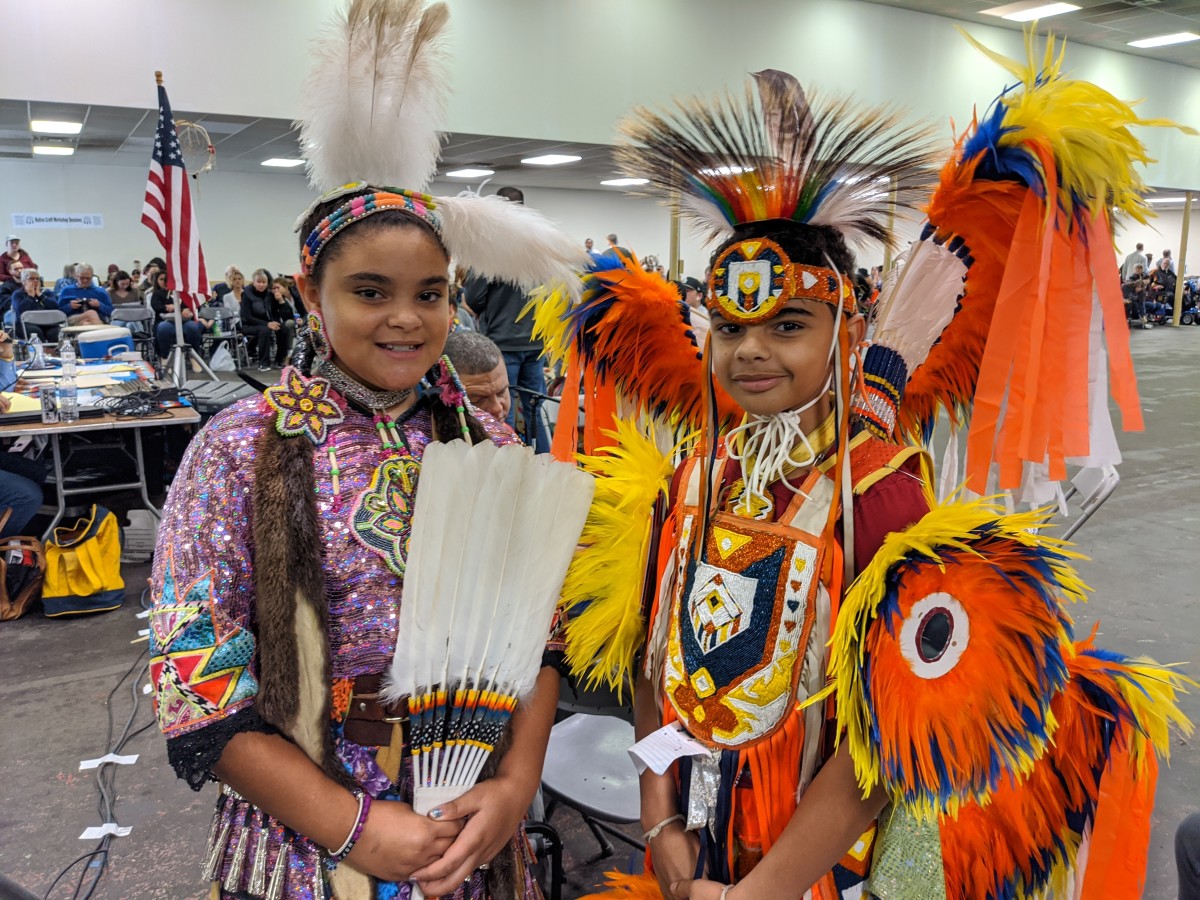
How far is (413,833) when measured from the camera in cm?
99

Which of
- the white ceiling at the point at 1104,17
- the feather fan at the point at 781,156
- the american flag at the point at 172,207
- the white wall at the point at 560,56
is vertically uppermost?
the white ceiling at the point at 1104,17

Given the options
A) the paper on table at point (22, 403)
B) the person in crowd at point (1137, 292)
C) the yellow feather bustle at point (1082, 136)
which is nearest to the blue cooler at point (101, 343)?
the paper on table at point (22, 403)

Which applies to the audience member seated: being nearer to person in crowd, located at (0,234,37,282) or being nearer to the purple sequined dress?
person in crowd, located at (0,234,37,282)

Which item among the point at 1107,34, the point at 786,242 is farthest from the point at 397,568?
the point at 1107,34

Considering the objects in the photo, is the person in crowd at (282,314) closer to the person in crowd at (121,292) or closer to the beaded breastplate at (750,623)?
the person in crowd at (121,292)

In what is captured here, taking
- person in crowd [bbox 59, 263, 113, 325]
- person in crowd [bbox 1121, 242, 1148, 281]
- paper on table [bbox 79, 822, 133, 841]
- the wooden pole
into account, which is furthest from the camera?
person in crowd [bbox 1121, 242, 1148, 281]

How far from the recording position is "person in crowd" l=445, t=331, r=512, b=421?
247 cm

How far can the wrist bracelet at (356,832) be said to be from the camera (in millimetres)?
977

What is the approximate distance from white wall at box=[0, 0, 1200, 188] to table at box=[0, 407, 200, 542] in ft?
8.02

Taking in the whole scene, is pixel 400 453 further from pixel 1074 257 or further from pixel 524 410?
pixel 524 410

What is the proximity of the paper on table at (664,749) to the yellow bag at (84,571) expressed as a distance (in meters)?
3.72

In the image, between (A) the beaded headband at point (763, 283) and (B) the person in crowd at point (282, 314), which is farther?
(B) the person in crowd at point (282, 314)

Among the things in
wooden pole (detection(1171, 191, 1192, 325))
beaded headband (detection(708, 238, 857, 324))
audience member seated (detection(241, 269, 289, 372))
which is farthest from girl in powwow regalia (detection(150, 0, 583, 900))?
wooden pole (detection(1171, 191, 1192, 325))

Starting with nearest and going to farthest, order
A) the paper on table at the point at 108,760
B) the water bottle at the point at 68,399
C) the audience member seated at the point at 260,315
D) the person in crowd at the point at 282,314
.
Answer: the paper on table at the point at 108,760
the water bottle at the point at 68,399
the audience member seated at the point at 260,315
the person in crowd at the point at 282,314
